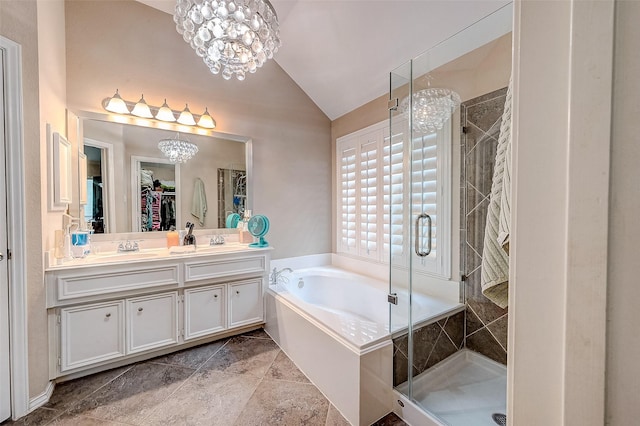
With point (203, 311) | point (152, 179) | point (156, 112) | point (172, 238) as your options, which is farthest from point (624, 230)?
point (156, 112)

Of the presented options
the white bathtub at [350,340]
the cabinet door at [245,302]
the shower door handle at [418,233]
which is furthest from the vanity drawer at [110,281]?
the shower door handle at [418,233]

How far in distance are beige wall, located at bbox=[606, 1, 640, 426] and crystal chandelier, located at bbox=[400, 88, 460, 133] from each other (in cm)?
199

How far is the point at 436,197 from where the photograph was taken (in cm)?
226

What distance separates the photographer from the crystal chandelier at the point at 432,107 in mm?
2205

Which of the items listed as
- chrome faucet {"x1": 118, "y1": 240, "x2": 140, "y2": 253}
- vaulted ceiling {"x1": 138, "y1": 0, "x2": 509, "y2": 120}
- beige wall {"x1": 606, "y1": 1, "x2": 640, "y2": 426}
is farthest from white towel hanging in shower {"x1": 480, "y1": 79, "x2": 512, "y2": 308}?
chrome faucet {"x1": 118, "y1": 240, "x2": 140, "y2": 253}

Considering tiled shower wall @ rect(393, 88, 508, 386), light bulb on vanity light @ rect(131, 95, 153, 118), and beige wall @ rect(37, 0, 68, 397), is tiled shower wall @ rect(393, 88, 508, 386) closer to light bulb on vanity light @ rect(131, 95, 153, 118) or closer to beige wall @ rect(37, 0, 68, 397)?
beige wall @ rect(37, 0, 68, 397)

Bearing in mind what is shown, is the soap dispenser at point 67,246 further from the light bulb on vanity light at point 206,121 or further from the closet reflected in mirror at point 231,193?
the light bulb on vanity light at point 206,121

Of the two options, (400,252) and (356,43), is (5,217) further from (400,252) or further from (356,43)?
(356,43)

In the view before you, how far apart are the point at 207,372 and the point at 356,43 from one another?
10.1 feet

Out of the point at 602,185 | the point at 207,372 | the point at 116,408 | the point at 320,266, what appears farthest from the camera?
the point at 320,266

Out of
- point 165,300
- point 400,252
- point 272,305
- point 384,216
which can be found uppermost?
point 384,216

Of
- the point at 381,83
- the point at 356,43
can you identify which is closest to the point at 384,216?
the point at 381,83

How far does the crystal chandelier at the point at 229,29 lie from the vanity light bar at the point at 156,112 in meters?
0.89

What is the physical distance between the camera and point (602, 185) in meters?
0.33
